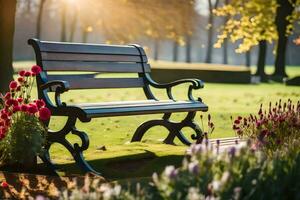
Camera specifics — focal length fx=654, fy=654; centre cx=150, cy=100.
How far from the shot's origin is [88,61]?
7.79 meters

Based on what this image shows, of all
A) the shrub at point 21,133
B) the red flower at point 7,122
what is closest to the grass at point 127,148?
the shrub at point 21,133

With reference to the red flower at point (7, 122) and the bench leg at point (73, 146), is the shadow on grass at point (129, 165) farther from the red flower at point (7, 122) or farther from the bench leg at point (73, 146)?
the red flower at point (7, 122)

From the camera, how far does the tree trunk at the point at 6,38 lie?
13.2 m

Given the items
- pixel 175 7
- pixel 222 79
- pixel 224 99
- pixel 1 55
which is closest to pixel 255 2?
pixel 222 79

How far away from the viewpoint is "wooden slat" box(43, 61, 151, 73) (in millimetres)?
7152

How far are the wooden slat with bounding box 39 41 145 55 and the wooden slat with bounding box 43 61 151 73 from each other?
14 cm

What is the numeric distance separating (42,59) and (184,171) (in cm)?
370

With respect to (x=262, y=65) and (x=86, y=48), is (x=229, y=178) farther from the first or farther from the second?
(x=262, y=65)

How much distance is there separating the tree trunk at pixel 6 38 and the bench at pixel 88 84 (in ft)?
17.0

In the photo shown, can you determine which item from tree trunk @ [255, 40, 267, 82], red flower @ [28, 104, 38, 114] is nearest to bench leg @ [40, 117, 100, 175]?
red flower @ [28, 104, 38, 114]

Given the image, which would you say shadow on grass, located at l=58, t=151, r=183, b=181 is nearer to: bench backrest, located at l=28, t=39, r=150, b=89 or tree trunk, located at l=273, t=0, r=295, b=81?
bench backrest, located at l=28, t=39, r=150, b=89

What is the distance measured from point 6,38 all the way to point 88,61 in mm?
6239

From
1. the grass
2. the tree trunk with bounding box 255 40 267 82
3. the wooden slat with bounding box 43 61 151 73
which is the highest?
the wooden slat with bounding box 43 61 151 73

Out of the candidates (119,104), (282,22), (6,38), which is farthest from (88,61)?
(282,22)
